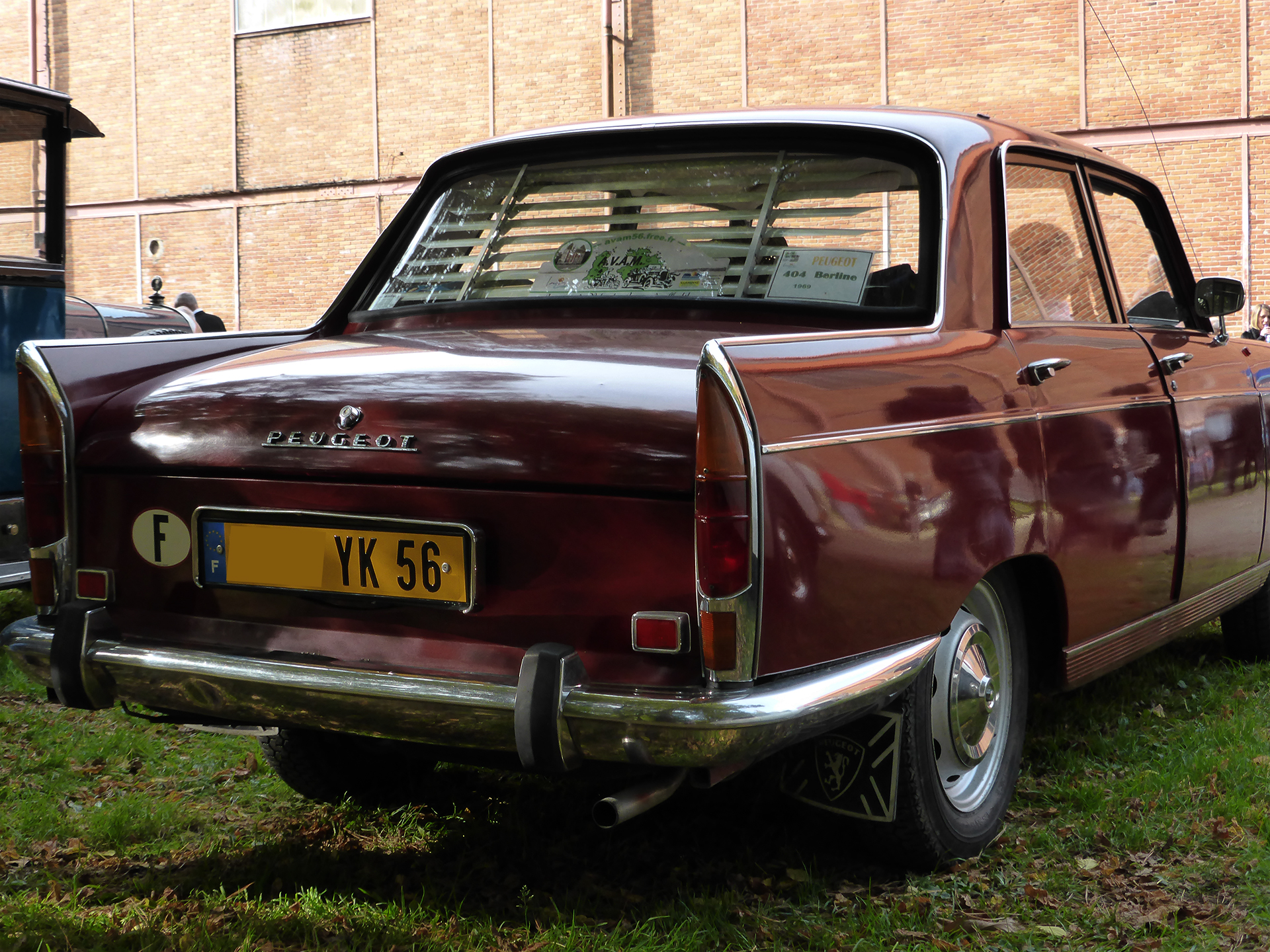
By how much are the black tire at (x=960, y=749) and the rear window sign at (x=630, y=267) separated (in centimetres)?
100

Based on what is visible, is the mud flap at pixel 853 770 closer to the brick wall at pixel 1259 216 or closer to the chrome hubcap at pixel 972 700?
the chrome hubcap at pixel 972 700

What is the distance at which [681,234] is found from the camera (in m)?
3.08

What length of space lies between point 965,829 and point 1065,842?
0.38 metres

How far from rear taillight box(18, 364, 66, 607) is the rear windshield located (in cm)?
98

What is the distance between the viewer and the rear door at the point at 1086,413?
9.77 ft

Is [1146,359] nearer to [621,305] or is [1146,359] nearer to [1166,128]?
[621,305]

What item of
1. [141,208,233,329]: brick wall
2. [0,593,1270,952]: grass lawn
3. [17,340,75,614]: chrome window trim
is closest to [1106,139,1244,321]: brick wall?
[0,593,1270,952]: grass lawn

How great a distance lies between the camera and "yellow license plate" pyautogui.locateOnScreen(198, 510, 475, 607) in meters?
2.28

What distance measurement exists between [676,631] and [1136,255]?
2.75 meters

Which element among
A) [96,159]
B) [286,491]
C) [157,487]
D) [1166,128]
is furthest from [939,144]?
[96,159]

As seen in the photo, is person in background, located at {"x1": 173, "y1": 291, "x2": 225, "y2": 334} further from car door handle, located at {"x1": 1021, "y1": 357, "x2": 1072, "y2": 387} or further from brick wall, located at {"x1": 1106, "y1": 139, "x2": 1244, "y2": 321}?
brick wall, located at {"x1": 1106, "y1": 139, "x2": 1244, "y2": 321}

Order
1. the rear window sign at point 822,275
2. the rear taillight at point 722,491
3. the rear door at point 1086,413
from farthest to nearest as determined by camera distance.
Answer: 1. the rear door at point 1086,413
2. the rear window sign at point 822,275
3. the rear taillight at point 722,491

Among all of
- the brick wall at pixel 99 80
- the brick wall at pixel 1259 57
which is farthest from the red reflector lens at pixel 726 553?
the brick wall at pixel 99 80

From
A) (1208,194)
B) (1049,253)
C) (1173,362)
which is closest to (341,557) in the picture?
(1049,253)
